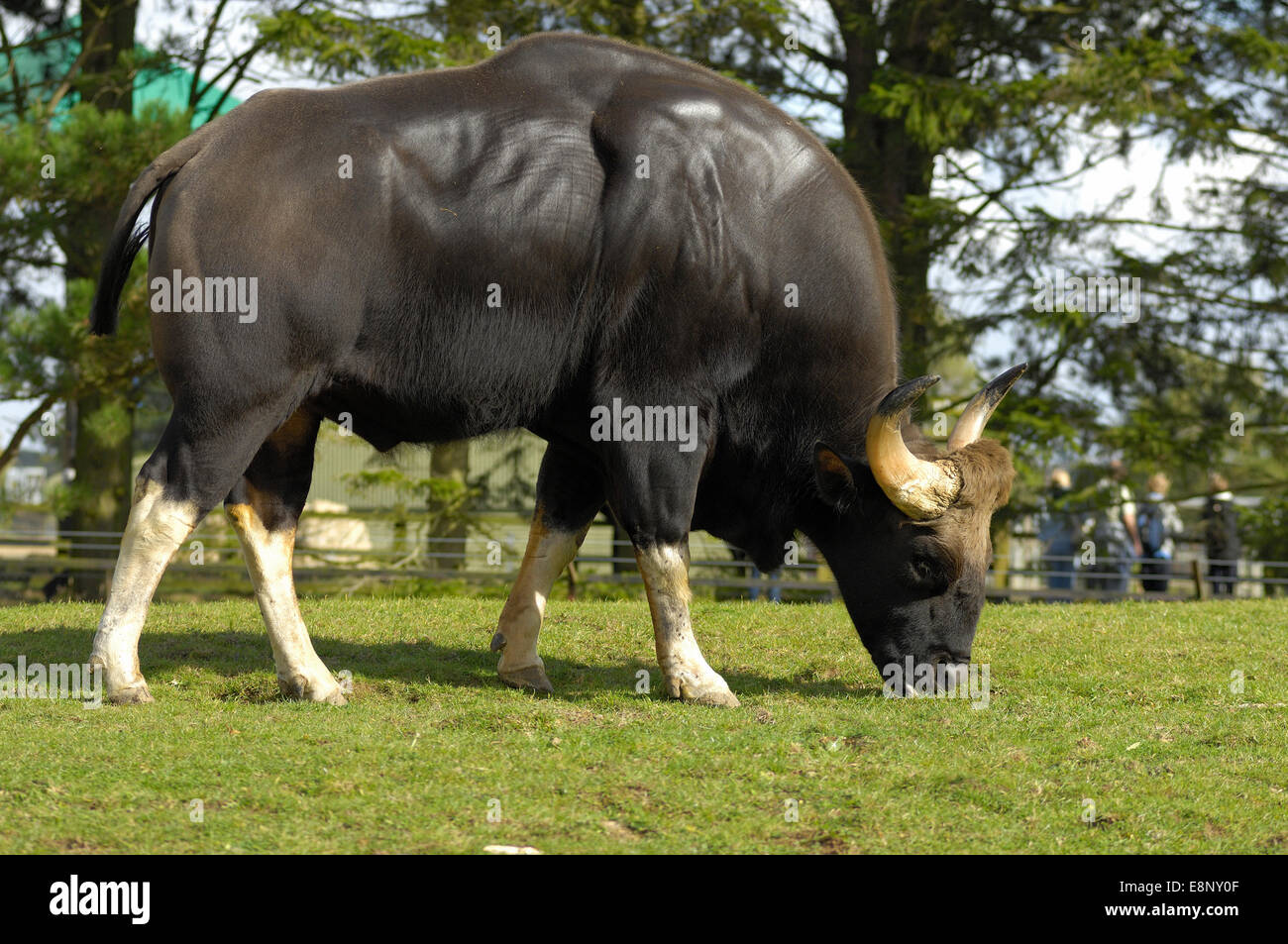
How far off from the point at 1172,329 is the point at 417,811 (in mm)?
17285

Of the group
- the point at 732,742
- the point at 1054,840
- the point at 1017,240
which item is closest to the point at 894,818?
the point at 1054,840

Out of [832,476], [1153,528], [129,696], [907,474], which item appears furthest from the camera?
[1153,528]

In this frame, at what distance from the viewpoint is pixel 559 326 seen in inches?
278

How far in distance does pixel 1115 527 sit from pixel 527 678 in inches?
552

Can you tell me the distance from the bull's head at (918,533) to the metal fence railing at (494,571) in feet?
26.5

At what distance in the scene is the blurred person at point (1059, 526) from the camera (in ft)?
62.8

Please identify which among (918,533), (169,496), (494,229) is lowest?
(918,533)

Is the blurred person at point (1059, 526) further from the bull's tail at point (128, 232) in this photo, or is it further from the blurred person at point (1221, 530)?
the bull's tail at point (128, 232)

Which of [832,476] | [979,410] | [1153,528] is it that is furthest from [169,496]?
[1153,528]

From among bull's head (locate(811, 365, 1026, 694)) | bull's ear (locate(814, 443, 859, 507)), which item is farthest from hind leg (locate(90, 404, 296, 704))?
bull's head (locate(811, 365, 1026, 694))

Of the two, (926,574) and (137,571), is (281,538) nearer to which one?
(137,571)

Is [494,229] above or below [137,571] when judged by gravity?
above

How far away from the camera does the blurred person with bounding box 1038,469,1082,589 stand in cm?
1914

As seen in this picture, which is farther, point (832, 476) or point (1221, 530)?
point (1221, 530)
